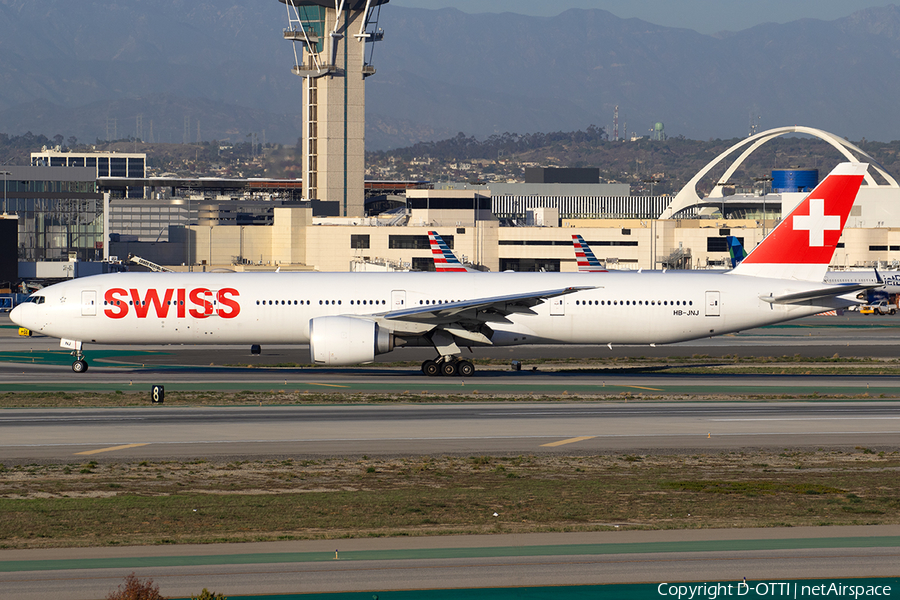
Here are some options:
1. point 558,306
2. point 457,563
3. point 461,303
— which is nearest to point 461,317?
point 461,303

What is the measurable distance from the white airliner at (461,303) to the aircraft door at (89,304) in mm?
55

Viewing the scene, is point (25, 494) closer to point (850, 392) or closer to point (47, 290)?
point (47, 290)

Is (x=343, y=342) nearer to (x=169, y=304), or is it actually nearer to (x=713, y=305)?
(x=169, y=304)

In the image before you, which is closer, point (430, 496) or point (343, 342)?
point (430, 496)

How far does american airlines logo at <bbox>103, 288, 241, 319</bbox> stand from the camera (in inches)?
1720

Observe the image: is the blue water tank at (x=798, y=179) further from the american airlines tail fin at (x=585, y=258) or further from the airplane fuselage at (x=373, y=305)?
the airplane fuselage at (x=373, y=305)

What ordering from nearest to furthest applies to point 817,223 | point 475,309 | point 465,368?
point 475,309 < point 465,368 < point 817,223

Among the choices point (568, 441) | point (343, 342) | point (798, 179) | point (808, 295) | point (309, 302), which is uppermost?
point (798, 179)

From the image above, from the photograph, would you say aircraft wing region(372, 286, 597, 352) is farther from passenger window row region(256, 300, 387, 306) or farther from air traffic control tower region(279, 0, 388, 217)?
air traffic control tower region(279, 0, 388, 217)

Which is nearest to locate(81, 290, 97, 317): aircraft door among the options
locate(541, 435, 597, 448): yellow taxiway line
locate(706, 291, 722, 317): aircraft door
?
locate(541, 435, 597, 448): yellow taxiway line

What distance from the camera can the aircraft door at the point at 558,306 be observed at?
44938 millimetres

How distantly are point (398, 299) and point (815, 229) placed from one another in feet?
64.4

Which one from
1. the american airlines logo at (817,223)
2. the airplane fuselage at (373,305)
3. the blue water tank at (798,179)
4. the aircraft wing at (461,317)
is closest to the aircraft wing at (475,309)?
the aircraft wing at (461,317)

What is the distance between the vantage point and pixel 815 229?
152 feet
